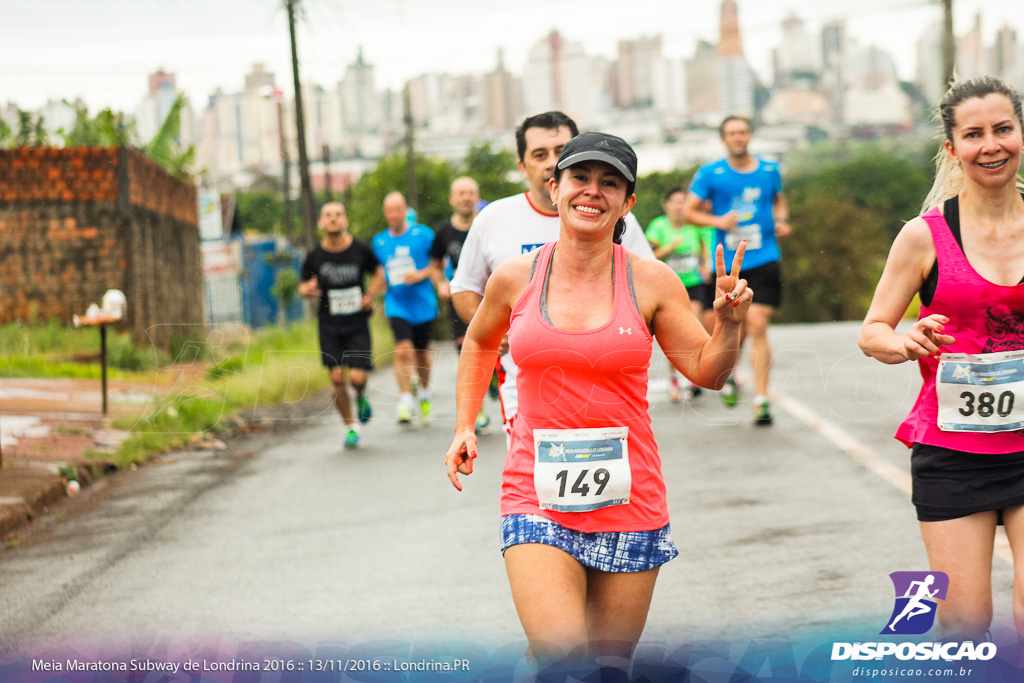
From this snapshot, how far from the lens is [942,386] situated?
3.64 metres

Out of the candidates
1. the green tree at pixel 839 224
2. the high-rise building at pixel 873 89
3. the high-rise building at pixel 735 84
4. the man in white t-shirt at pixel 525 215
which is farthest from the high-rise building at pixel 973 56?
the high-rise building at pixel 873 89

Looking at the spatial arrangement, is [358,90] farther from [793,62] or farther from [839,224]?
[793,62]

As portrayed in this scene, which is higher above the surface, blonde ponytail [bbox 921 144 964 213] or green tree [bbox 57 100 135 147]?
green tree [bbox 57 100 135 147]

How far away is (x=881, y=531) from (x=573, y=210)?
3818mm

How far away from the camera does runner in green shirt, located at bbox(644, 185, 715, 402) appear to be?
12.6 m

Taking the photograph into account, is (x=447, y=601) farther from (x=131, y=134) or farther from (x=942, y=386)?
(x=131, y=134)

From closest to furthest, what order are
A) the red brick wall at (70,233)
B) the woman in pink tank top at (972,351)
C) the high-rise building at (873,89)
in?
1. the woman in pink tank top at (972,351)
2. the red brick wall at (70,233)
3. the high-rise building at (873,89)

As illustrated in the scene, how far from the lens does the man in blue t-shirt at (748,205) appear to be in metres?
9.88

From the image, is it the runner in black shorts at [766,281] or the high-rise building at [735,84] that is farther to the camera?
the high-rise building at [735,84]

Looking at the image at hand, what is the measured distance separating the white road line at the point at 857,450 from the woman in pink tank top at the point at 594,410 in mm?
3069

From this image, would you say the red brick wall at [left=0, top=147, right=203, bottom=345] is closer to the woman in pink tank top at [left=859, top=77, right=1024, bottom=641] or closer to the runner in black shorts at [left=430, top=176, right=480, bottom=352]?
the runner in black shorts at [left=430, top=176, right=480, bottom=352]

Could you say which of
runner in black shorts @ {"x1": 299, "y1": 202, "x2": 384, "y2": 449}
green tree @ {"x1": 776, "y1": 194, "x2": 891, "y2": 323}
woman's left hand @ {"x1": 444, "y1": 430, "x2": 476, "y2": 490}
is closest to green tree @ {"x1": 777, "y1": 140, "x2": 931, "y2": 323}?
green tree @ {"x1": 776, "y1": 194, "x2": 891, "y2": 323}

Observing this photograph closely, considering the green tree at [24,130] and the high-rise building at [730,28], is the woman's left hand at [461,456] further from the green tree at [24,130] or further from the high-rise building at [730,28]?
the high-rise building at [730,28]

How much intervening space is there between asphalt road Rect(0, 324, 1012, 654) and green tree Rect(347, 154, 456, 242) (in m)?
40.8
